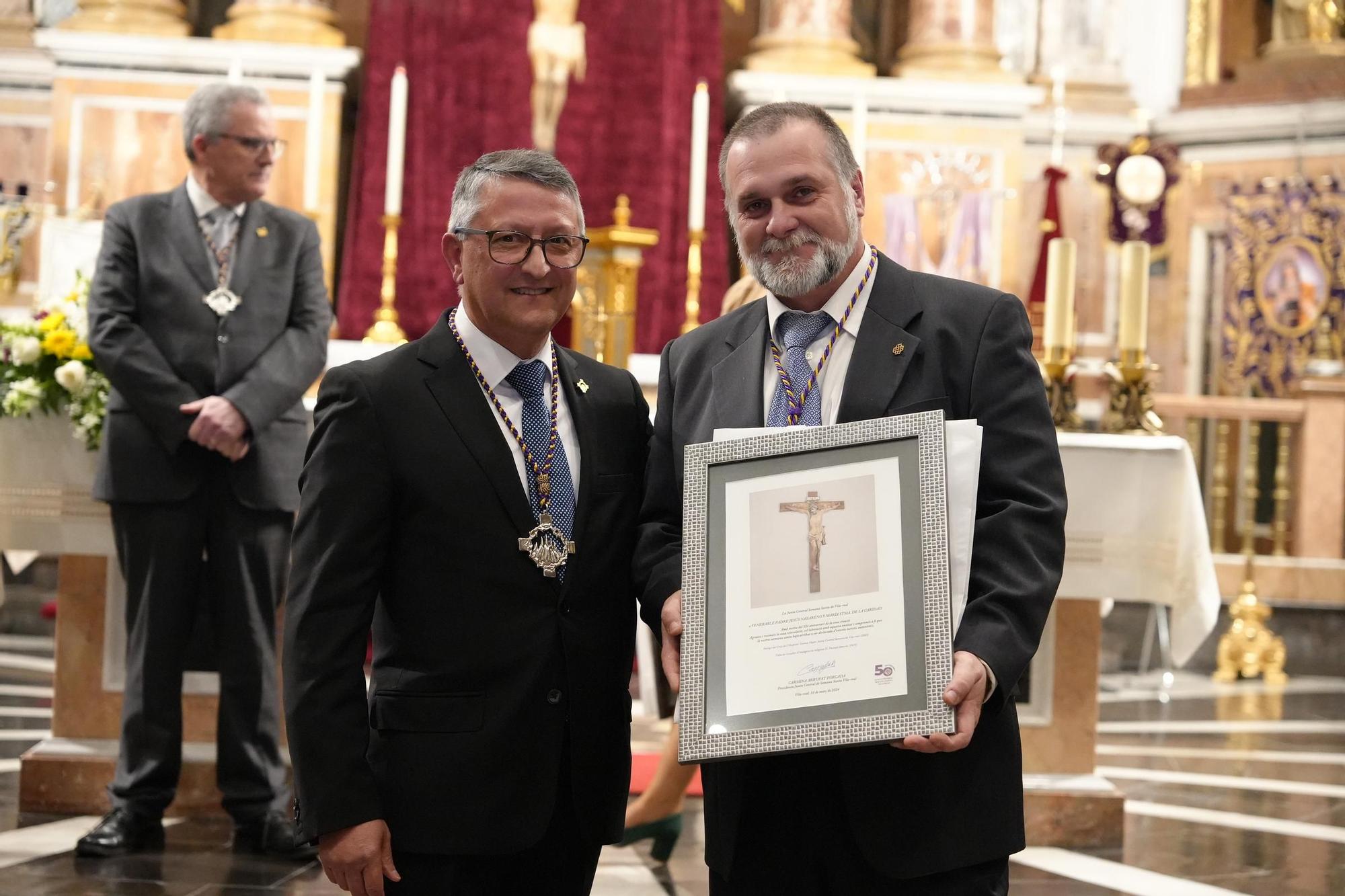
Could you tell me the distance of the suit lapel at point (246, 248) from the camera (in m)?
4.34

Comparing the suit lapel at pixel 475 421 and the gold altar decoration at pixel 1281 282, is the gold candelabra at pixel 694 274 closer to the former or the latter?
the suit lapel at pixel 475 421

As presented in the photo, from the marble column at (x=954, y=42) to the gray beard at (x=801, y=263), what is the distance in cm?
847

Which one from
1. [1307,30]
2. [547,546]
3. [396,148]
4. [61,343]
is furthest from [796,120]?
[1307,30]

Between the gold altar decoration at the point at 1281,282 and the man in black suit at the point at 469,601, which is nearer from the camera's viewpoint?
the man in black suit at the point at 469,601

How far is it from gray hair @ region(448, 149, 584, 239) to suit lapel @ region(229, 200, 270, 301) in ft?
7.30

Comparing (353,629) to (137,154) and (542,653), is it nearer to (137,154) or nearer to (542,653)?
(542,653)

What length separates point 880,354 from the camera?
86.9 inches

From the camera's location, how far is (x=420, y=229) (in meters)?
9.56

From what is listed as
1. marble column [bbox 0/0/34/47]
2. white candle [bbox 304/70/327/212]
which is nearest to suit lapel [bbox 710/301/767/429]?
white candle [bbox 304/70/327/212]

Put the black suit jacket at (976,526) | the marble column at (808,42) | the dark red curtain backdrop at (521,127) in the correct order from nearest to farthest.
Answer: the black suit jacket at (976,526) → the dark red curtain backdrop at (521,127) → the marble column at (808,42)

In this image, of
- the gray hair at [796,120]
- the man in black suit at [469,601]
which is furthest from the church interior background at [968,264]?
the gray hair at [796,120]

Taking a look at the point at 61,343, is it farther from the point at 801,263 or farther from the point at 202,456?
the point at 801,263

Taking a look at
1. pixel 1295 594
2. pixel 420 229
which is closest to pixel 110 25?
pixel 420 229

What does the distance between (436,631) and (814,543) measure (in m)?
0.60
